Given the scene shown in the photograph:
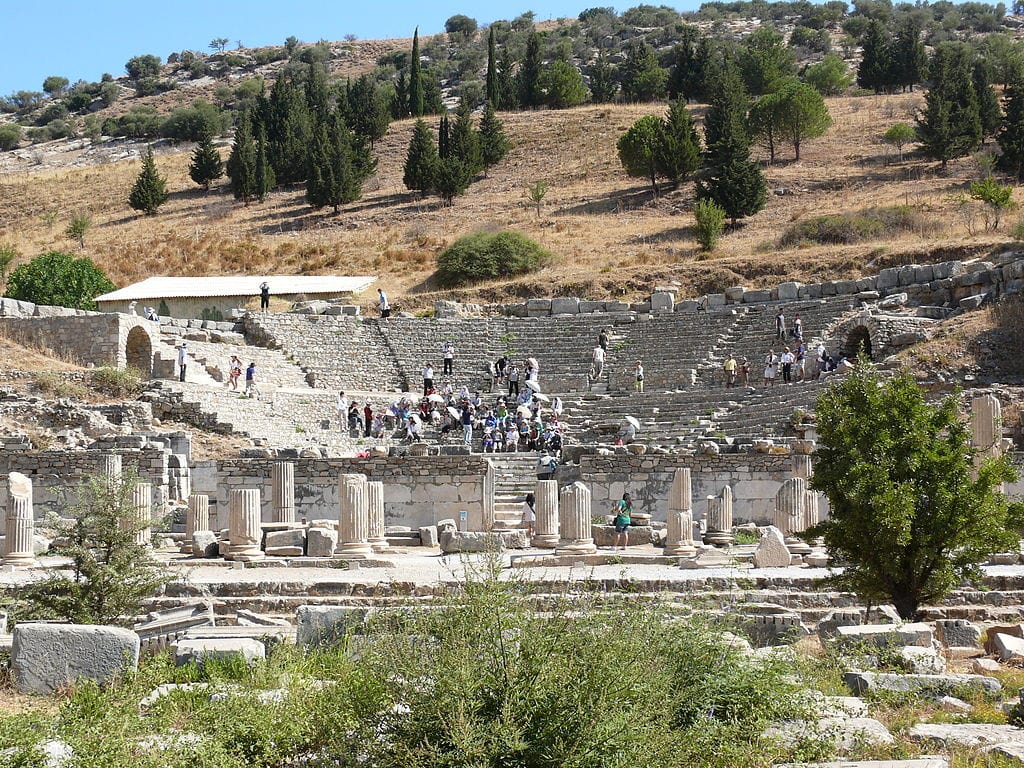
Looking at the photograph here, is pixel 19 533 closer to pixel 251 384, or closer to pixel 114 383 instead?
pixel 114 383

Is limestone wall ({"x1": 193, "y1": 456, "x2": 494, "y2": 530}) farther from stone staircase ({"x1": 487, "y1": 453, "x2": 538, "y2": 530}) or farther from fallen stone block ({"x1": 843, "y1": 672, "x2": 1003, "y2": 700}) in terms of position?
fallen stone block ({"x1": 843, "y1": 672, "x2": 1003, "y2": 700})

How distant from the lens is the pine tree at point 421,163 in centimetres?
6612

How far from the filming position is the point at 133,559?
15.0 metres

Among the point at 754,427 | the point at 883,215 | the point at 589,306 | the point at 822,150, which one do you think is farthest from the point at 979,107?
the point at 754,427

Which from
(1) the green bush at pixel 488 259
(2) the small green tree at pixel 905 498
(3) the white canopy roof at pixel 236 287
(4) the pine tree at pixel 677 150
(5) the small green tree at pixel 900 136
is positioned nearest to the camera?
(2) the small green tree at pixel 905 498

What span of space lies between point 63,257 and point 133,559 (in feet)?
123

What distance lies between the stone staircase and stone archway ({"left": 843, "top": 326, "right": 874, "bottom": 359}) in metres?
11.5

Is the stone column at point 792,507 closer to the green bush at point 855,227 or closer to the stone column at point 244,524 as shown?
the stone column at point 244,524

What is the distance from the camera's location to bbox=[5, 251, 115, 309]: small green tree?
1876 inches

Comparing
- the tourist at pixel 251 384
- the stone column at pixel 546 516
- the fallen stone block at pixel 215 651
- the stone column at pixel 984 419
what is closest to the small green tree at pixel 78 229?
the tourist at pixel 251 384

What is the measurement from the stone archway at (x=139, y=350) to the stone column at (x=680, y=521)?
64.4 ft

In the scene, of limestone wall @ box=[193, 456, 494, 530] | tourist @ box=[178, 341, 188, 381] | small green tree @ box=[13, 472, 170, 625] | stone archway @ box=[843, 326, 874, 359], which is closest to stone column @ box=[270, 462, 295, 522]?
limestone wall @ box=[193, 456, 494, 530]

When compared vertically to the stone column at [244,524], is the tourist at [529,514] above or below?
below

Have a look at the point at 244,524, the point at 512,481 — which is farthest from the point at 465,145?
the point at 244,524
